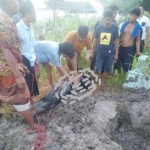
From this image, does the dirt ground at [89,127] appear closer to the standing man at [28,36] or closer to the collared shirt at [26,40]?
the standing man at [28,36]

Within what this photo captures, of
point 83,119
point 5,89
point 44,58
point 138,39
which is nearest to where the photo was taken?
point 5,89

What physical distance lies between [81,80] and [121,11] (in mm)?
11646

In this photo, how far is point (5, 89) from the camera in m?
2.54

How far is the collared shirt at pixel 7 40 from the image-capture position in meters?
2.26

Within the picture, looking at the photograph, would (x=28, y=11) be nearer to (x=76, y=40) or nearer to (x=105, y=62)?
(x=76, y=40)

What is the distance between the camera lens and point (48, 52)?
136 inches

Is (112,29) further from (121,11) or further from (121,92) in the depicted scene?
(121,11)

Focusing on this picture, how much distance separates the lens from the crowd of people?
94.0 inches

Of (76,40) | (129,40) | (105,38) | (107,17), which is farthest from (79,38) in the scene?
(129,40)

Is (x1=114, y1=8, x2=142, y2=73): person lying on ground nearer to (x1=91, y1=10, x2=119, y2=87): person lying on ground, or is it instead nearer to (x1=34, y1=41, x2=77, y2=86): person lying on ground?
(x1=91, y1=10, x2=119, y2=87): person lying on ground

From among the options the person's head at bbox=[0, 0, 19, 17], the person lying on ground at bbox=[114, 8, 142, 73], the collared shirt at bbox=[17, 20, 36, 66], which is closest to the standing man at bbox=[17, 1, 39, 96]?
the collared shirt at bbox=[17, 20, 36, 66]

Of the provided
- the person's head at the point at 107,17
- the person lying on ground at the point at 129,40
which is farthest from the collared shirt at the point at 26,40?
the person lying on ground at the point at 129,40

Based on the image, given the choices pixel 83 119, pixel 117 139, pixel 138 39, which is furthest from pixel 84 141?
pixel 138 39

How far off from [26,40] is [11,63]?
0.81m
